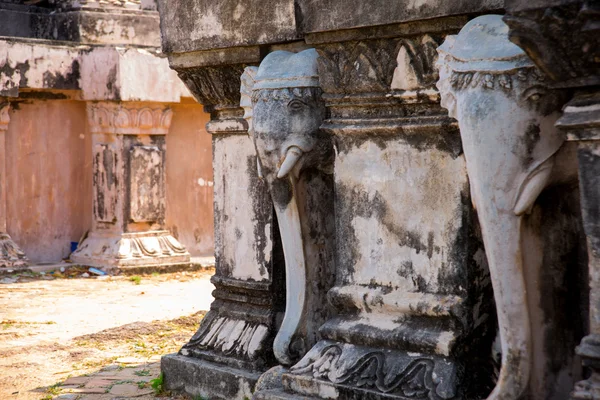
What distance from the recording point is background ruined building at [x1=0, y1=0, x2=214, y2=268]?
8.95m

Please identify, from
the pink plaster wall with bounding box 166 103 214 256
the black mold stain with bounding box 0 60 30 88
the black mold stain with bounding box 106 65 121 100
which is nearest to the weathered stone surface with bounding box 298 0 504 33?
the black mold stain with bounding box 106 65 121 100

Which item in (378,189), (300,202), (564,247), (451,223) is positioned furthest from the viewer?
(300,202)

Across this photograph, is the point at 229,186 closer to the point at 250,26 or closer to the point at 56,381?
the point at 250,26

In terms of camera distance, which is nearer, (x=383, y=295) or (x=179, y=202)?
(x=383, y=295)

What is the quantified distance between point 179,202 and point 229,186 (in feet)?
19.2

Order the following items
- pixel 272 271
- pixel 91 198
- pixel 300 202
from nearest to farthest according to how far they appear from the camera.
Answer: pixel 300 202 → pixel 272 271 → pixel 91 198

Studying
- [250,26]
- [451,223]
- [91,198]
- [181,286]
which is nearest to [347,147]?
[451,223]

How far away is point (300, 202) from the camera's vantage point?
12.4ft

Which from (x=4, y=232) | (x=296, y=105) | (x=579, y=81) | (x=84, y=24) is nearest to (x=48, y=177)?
(x=4, y=232)

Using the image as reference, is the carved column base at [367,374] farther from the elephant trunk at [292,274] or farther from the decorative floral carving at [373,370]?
the elephant trunk at [292,274]

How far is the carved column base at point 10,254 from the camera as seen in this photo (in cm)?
867

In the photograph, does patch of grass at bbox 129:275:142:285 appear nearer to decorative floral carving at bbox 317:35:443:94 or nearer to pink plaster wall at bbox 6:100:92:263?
pink plaster wall at bbox 6:100:92:263

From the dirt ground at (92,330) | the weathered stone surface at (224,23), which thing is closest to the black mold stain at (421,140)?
the weathered stone surface at (224,23)

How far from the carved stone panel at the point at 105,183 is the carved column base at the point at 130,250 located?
199 millimetres
